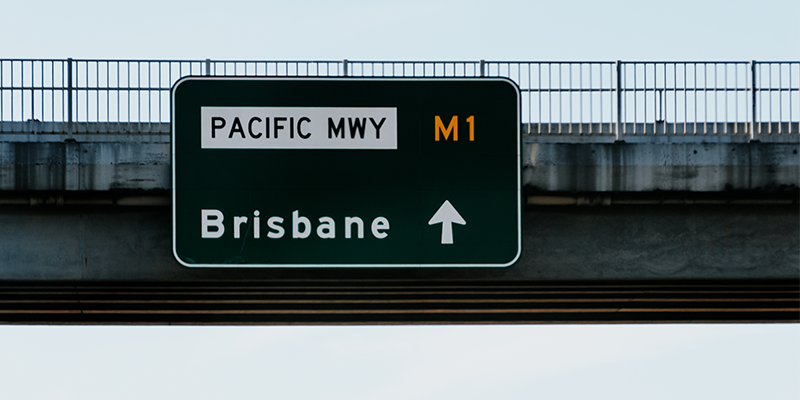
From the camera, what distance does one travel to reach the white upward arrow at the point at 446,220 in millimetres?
7051

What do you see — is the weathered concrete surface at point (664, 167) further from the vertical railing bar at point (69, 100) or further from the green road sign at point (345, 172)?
the vertical railing bar at point (69, 100)

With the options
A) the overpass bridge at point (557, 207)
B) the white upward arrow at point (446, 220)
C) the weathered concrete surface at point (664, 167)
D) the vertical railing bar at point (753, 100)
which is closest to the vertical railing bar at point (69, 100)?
the overpass bridge at point (557, 207)

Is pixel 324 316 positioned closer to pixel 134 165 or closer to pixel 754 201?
pixel 134 165

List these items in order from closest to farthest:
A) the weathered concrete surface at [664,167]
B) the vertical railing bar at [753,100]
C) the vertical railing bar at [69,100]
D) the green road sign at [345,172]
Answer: the green road sign at [345,172] → the weathered concrete surface at [664,167] → the vertical railing bar at [69,100] → the vertical railing bar at [753,100]

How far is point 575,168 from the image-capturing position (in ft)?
29.6

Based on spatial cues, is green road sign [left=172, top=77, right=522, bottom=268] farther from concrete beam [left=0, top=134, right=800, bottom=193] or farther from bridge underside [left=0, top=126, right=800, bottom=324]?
concrete beam [left=0, top=134, right=800, bottom=193]

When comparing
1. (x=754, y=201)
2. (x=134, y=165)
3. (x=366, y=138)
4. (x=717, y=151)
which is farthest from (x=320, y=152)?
(x=754, y=201)

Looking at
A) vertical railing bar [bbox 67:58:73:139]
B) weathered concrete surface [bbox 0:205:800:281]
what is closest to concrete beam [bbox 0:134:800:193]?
weathered concrete surface [bbox 0:205:800:281]

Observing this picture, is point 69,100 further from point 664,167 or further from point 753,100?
point 753,100

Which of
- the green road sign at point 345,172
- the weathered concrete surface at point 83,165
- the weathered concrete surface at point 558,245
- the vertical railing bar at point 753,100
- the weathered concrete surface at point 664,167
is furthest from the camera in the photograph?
the vertical railing bar at point 753,100

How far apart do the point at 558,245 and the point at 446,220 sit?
3.01 m

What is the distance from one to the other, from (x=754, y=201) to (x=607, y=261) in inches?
75.3

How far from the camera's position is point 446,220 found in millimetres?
7062

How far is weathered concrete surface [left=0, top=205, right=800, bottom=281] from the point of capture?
935 centimetres
